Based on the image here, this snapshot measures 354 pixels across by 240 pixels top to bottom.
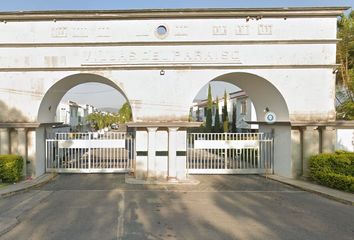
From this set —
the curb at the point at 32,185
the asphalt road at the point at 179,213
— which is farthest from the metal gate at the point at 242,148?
the curb at the point at 32,185

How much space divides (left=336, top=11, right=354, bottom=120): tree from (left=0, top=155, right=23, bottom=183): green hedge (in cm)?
1704

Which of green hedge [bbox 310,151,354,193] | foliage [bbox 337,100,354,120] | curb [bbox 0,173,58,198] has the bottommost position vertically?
curb [bbox 0,173,58,198]

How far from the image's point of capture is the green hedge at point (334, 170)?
34.0 ft

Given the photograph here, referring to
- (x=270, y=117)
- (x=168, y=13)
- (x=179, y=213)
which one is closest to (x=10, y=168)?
(x=179, y=213)

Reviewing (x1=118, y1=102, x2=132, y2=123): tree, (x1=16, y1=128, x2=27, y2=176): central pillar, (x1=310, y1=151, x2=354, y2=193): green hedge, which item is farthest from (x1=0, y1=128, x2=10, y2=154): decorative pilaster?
(x1=118, y1=102, x2=132, y2=123): tree

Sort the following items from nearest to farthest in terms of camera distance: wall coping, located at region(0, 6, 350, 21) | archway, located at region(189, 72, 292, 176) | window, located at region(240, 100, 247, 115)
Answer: wall coping, located at region(0, 6, 350, 21) < archway, located at region(189, 72, 292, 176) < window, located at region(240, 100, 247, 115)

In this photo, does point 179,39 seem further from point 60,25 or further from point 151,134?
point 60,25

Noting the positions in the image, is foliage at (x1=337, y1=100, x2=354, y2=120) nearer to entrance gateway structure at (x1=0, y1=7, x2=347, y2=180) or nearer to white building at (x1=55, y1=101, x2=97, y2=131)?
entrance gateway structure at (x1=0, y1=7, x2=347, y2=180)

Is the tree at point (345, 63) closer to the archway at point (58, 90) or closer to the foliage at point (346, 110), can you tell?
the foliage at point (346, 110)

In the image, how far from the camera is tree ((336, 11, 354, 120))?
1730 cm

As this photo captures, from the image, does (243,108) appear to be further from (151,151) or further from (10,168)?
(10,168)

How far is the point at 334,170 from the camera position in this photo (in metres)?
11.2

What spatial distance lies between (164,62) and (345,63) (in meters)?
13.1

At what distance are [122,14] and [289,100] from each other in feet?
25.7
